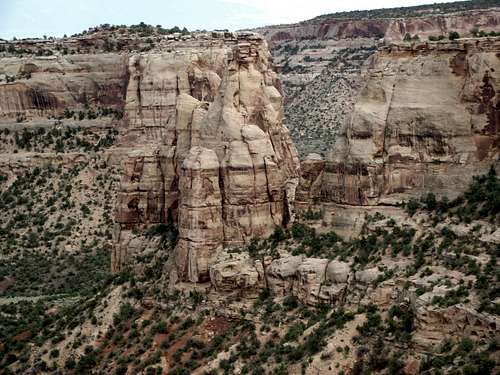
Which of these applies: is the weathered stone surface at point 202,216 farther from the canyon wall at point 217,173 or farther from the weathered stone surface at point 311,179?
the weathered stone surface at point 311,179

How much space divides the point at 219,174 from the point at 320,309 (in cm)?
966

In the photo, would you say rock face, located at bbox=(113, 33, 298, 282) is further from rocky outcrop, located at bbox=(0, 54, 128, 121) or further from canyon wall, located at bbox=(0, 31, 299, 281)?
rocky outcrop, located at bbox=(0, 54, 128, 121)

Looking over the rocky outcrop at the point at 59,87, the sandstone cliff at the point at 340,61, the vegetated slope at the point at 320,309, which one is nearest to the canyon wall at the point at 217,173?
the vegetated slope at the point at 320,309

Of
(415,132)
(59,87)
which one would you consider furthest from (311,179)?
(59,87)

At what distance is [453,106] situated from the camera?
185ft

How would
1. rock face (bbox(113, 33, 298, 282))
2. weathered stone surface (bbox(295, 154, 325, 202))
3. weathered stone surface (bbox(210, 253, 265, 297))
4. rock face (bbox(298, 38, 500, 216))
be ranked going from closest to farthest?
rock face (bbox(298, 38, 500, 216))
weathered stone surface (bbox(210, 253, 265, 297))
weathered stone surface (bbox(295, 154, 325, 202))
rock face (bbox(113, 33, 298, 282))

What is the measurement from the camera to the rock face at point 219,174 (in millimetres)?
61188

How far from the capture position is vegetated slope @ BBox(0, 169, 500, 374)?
48.9 meters

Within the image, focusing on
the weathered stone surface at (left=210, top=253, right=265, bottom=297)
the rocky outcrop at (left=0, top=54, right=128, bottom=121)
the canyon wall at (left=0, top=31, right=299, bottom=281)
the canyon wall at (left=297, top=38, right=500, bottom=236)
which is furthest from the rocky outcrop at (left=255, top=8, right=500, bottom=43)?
the weathered stone surface at (left=210, top=253, right=265, bottom=297)

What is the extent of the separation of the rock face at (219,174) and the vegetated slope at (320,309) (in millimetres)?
1529

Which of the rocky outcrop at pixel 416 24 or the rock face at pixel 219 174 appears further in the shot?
the rocky outcrop at pixel 416 24

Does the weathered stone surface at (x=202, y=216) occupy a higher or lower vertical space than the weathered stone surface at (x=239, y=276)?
higher

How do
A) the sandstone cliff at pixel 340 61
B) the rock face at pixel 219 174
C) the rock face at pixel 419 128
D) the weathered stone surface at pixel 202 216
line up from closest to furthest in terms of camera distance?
1. the rock face at pixel 419 128
2. the weathered stone surface at pixel 202 216
3. the rock face at pixel 219 174
4. the sandstone cliff at pixel 340 61

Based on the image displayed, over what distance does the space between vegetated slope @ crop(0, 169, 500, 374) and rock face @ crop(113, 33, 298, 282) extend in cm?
153
